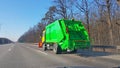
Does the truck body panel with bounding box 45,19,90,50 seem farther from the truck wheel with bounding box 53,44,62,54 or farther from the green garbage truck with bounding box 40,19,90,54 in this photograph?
the truck wheel with bounding box 53,44,62,54

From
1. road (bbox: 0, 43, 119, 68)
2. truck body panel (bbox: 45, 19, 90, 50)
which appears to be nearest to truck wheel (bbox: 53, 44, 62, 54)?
truck body panel (bbox: 45, 19, 90, 50)

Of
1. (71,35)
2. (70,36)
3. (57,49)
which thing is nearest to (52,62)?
(70,36)

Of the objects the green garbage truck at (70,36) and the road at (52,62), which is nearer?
the road at (52,62)

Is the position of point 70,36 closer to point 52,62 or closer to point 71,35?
point 71,35

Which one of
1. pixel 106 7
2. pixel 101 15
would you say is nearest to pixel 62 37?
pixel 106 7

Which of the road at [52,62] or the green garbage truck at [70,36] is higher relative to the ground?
the green garbage truck at [70,36]

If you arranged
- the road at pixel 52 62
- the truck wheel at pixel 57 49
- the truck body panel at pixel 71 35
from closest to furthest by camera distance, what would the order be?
the road at pixel 52 62 < the truck body panel at pixel 71 35 < the truck wheel at pixel 57 49

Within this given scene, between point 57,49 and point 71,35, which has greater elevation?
point 71,35

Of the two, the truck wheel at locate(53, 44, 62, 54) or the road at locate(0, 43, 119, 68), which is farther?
the truck wheel at locate(53, 44, 62, 54)

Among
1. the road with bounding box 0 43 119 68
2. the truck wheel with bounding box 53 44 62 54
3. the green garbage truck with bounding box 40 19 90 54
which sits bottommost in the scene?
the road with bounding box 0 43 119 68

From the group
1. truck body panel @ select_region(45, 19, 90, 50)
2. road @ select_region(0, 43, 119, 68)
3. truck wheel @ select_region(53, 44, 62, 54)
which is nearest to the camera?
road @ select_region(0, 43, 119, 68)

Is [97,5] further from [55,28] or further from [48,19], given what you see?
[48,19]

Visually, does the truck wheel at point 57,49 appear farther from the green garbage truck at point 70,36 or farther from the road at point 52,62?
the road at point 52,62

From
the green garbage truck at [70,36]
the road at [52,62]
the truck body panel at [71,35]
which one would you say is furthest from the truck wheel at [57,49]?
the road at [52,62]
